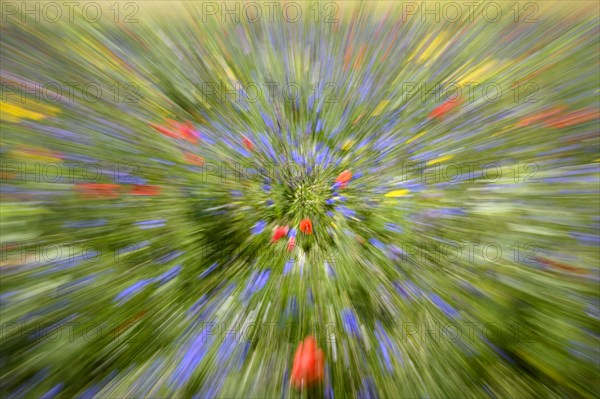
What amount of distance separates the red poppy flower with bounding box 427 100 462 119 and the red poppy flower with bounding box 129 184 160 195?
97 centimetres

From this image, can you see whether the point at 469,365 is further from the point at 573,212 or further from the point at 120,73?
the point at 120,73

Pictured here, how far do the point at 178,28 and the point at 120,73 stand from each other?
0.28 meters

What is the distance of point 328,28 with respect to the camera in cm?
109

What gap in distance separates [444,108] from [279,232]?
74cm

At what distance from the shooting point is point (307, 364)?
69cm

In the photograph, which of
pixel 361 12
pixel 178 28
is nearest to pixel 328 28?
pixel 361 12

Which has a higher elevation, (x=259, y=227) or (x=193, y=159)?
(x=193, y=159)

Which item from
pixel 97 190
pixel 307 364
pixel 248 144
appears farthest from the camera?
pixel 248 144

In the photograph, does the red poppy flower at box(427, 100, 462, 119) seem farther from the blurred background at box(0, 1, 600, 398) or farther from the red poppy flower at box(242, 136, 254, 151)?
the red poppy flower at box(242, 136, 254, 151)

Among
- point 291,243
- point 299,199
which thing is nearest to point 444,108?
point 299,199

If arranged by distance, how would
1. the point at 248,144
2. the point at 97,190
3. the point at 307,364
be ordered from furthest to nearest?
the point at 248,144
the point at 97,190
the point at 307,364

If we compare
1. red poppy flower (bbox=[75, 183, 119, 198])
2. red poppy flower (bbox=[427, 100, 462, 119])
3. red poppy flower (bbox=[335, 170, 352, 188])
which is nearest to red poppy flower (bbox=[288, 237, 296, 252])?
red poppy flower (bbox=[335, 170, 352, 188])

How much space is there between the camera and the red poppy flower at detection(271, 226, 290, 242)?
2.78 feet

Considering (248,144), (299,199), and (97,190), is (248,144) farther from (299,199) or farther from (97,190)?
(97,190)
